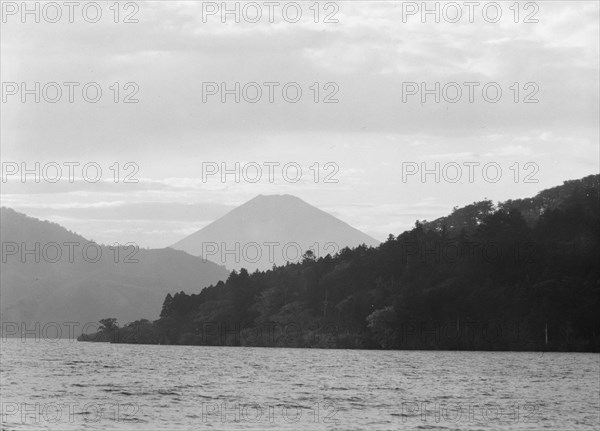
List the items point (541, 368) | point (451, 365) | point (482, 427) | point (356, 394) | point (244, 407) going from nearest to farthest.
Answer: point (482, 427) → point (244, 407) → point (356, 394) → point (541, 368) → point (451, 365)

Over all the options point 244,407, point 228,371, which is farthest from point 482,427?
point 228,371

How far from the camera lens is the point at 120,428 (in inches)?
2335

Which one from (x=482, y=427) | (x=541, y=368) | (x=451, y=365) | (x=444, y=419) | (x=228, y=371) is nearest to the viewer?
(x=482, y=427)

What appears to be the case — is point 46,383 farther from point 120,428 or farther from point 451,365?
point 451,365

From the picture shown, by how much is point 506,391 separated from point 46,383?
139ft

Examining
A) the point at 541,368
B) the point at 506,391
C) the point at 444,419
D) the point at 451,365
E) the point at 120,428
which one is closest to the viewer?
the point at 120,428

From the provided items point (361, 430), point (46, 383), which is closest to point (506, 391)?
point (361, 430)

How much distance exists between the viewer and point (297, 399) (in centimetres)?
8044

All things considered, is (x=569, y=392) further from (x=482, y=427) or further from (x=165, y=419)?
(x=165, y=419)

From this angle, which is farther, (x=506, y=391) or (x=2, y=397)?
(x=506, y=391)

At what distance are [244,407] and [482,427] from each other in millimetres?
18171

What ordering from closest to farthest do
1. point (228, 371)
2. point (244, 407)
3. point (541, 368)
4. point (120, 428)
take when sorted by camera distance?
point (120, 428) → point (244, 407) → point (228, 371) → point (541, 368)

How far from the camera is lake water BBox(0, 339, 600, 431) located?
63.9 metres

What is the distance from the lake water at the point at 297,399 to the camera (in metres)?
63.9
